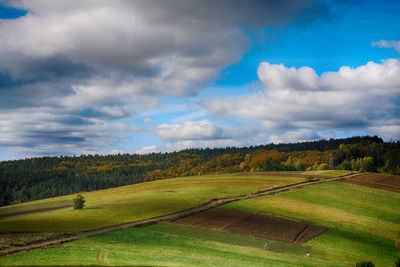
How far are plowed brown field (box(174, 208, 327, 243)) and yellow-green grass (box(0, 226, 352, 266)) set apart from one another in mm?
6600

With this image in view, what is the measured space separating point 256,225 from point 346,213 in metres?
25.8

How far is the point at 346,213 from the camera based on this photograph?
2712 inches

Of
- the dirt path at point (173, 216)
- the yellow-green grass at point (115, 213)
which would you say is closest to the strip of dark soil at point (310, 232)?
the dirt path at point (173, 216)

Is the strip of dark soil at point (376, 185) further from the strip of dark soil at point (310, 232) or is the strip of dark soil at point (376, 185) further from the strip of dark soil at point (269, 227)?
the strip of dark soil at point (269, 227)

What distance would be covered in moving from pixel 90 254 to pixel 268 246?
962 inches

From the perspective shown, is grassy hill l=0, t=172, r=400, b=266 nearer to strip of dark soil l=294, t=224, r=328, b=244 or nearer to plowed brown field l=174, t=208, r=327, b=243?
strip of dark soil l=294, t=224, r=328, b=244

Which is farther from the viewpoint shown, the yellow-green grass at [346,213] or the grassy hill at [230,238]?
the yellow-green grass at [346,213]

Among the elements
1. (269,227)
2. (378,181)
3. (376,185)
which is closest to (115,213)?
(269,227)

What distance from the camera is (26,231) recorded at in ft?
144

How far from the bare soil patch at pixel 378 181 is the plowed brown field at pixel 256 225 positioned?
51277 millimetres

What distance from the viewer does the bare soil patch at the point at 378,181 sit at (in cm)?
9569

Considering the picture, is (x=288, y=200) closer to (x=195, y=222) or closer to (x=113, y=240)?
(x=195, y=222)

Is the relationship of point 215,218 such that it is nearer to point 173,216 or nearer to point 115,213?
point 173,216

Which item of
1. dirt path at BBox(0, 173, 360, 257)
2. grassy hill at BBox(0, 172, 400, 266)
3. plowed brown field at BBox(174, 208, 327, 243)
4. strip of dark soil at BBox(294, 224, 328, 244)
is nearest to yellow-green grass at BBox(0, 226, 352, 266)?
grassy hill at BBox(0, 172, 400, 266)
